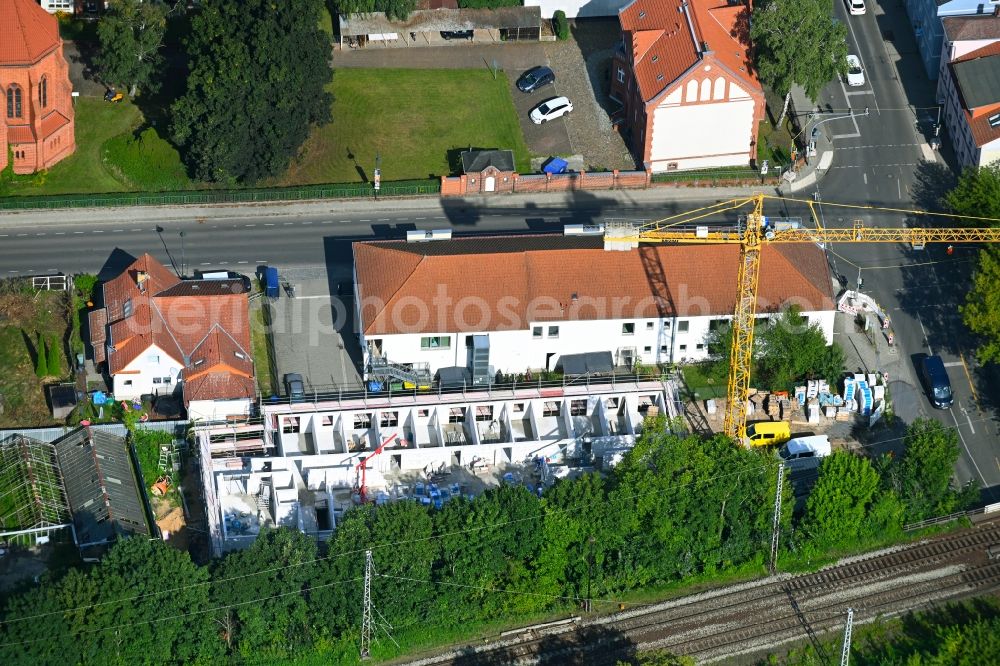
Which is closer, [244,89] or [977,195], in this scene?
[977,195]

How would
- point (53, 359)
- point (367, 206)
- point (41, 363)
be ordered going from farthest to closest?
point (367, 206) < point (53, 359) < point (41, 363)

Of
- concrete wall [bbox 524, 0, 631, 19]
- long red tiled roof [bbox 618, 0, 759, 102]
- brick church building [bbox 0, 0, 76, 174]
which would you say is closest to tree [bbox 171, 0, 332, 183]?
brick church building [bbox 0, 0, 76, 174]

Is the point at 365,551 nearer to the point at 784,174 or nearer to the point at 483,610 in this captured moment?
the point at 483,610

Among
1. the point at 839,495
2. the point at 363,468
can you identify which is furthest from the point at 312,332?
the point at 839,495

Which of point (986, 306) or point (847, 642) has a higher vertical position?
point (986, 306)

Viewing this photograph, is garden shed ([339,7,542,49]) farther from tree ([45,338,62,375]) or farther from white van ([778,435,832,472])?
white van ([778,435,832,472])

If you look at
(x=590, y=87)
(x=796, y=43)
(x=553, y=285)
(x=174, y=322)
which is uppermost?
(x=796, y=43)

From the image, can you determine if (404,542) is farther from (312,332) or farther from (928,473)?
(928,473)

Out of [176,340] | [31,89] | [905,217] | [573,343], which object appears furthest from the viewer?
[905,217]
